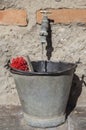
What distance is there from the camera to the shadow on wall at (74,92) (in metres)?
2.73

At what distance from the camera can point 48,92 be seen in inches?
93.1

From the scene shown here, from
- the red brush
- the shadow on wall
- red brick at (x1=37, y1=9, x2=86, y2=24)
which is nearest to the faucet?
red brick at (x1=37, y1=9, x2=86, y2=24)

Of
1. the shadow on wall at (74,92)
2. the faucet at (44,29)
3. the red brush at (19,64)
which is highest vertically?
the faucet at (44,29)

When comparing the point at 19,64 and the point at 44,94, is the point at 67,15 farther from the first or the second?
the point at 44,94

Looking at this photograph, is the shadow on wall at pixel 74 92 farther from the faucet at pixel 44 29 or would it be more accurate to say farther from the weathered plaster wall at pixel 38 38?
the faucet at pixel 44 29

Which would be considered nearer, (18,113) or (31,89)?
(31,89)

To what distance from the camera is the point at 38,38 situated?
2672mm

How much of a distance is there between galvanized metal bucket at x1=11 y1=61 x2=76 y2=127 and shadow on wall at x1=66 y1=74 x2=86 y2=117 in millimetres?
217

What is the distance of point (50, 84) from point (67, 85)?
5.5 inches

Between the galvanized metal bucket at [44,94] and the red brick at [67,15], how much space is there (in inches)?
12.6

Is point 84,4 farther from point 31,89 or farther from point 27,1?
point 31,89

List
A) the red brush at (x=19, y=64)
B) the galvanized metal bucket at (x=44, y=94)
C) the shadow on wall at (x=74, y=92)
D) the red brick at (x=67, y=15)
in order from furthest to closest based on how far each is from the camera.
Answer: the shadow on wall at (x=74, y=92) < the red brick at (x=67, y=15) < the red brush at (x=19, y=64) < the galvanized metal bucket at (x=44, y=94)

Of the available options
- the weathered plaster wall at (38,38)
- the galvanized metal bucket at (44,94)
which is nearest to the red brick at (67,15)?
the weathered plaster wall at (38,38)

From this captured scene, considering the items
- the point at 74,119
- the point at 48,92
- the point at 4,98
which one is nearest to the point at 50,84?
the point at 48,92
